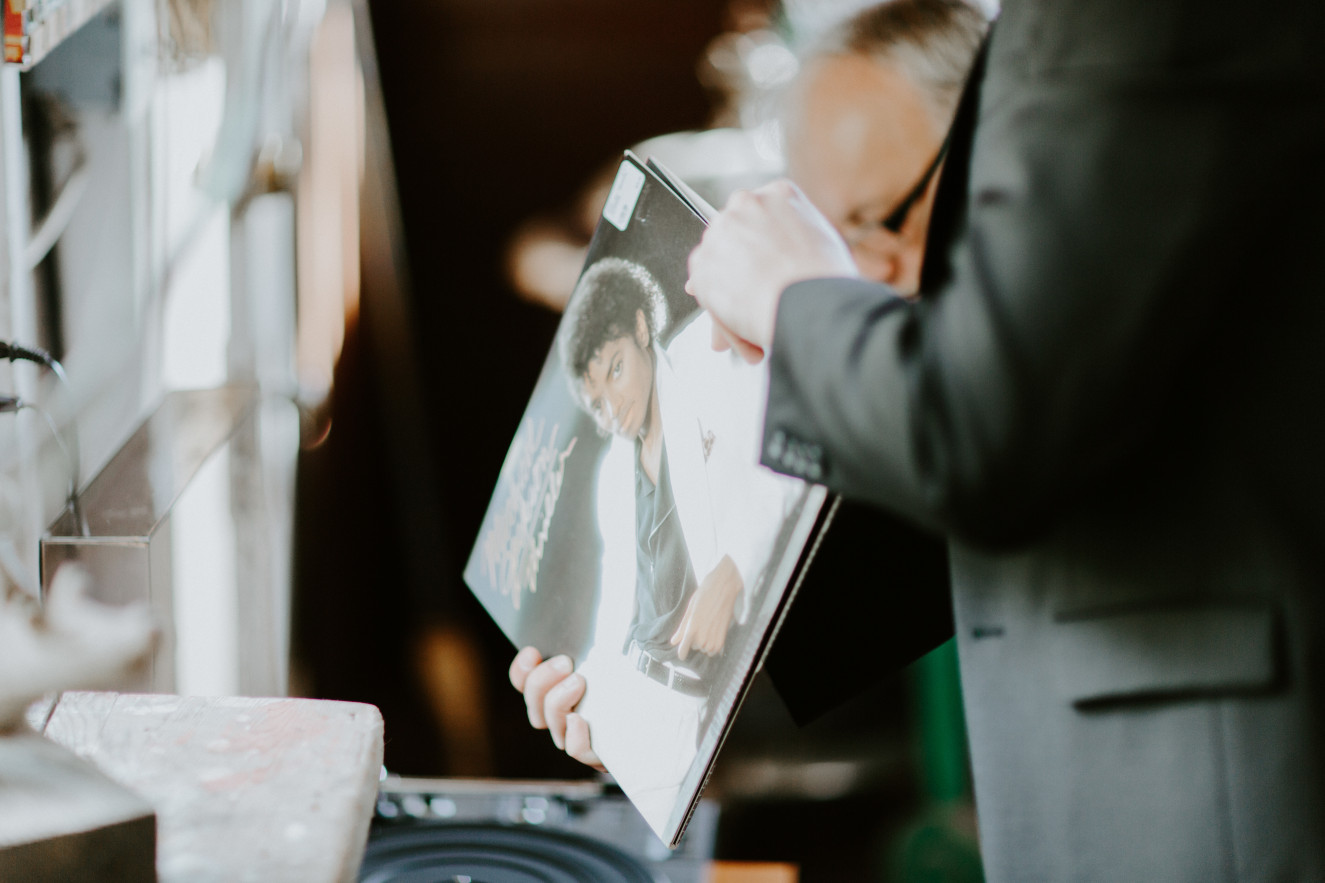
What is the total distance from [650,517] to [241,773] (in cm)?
28

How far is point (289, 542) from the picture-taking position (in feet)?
5.35

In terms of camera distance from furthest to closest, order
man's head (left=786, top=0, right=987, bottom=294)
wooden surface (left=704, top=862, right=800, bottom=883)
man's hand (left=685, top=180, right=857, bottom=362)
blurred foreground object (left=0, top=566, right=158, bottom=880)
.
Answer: wooden surface (left=704, top=862, right=800, bottom=883) < man's head (left=786, top=0, right=987, bottom=294) < man's hand (left=685, top=180, right=857, bottom=362) < blurred foreground object (left=0, top=566, right=158, bottom=880)

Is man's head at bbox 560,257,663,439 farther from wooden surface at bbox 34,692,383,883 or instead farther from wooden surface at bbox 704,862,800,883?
wooden surface at bbox 704,862,800,883

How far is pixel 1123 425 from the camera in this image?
43 centimetres

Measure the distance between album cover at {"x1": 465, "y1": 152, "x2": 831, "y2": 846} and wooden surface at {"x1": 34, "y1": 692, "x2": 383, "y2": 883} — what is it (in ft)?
0.55

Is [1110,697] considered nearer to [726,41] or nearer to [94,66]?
[94,66]

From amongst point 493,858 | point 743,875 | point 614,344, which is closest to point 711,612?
point 614,344

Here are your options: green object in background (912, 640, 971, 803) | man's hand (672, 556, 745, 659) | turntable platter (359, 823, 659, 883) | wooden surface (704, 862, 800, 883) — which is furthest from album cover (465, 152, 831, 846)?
green object in background (912, 640, 971, 803)

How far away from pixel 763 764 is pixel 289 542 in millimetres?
1082

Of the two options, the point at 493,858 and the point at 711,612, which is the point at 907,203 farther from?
the point at 493,858

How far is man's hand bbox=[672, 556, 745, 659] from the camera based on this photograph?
0.55m

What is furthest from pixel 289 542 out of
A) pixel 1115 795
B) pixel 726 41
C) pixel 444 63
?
pixel 1115 795

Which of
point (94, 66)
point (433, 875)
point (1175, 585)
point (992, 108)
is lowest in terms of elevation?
point (433, 875)

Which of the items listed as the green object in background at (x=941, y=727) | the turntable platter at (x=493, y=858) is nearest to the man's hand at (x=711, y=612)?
the turntable platter at (x=493, y=858)
